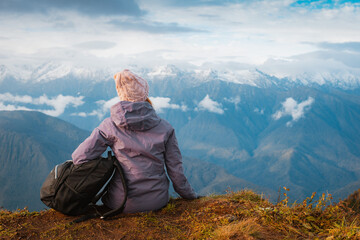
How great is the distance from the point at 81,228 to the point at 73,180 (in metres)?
0.97

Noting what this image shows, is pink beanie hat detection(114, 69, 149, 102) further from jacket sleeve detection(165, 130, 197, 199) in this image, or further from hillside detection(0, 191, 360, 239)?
hillside detection(0, 191, 360, 239)

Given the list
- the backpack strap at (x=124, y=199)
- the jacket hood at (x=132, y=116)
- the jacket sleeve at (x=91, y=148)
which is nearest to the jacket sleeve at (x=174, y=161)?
the jacket hood at (x=132, y=116)

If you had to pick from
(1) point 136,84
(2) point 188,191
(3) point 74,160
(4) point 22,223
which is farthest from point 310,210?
(4) point 22,223

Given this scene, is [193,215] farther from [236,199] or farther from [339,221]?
[339,221]

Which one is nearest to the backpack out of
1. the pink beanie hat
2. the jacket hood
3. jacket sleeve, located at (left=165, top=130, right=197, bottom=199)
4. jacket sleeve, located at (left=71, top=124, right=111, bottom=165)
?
jacket sleeve, located at (left=71, top=124, right=111, bottom=165)

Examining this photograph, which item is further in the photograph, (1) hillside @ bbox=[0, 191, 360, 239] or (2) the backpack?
(2) the backpack

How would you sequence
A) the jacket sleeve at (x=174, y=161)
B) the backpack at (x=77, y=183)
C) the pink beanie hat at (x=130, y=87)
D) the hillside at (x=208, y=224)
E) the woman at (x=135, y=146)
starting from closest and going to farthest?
the hillside at (x=208, y=224)
the backpack at (x=77, y=183)
the woman at (x=135, y=146)
the pink beanie hat at (x=130, y=87)
the jacket sleeve at (x=174, y=161)

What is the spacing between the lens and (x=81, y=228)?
18.6 ft

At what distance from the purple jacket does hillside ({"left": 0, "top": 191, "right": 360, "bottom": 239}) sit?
401mm

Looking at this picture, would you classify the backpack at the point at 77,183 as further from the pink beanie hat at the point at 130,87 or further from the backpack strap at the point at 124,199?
the pink beanie hat at the point at 130,87

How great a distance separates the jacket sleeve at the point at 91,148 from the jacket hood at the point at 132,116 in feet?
1.44

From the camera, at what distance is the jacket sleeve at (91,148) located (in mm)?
5930

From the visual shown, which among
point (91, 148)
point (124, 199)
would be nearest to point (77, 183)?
point (91, 148)

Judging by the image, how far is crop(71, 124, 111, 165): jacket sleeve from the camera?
5.93 metres
